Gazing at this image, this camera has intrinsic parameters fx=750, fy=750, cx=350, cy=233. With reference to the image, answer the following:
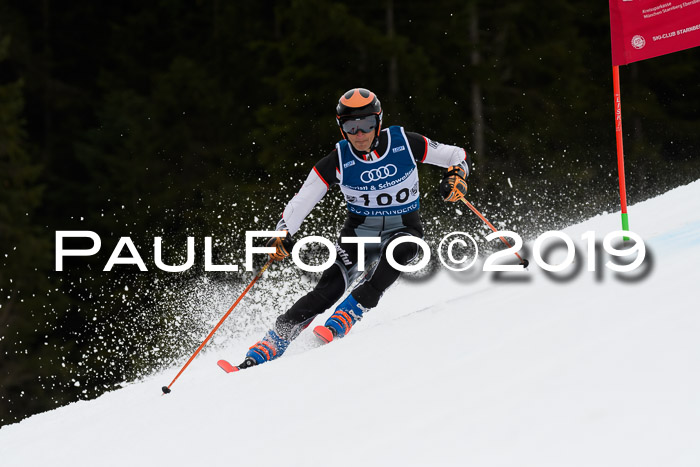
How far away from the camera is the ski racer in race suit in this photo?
15.6ft

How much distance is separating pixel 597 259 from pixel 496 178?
10.9 m

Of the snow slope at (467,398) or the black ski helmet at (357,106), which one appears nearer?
the snow slope at (467,398)

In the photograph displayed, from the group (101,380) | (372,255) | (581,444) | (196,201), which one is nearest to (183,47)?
(196,201)

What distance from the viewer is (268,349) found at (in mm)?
4820

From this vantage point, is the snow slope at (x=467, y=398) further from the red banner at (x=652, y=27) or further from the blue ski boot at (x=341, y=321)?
the red banner at (x=652, y=27)

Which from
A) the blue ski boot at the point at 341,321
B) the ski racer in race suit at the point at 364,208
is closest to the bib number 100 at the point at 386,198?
the ski racer in race suit at the point at 364,208

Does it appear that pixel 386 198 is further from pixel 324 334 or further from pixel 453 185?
pixel 324 334

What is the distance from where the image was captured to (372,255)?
5082 mm

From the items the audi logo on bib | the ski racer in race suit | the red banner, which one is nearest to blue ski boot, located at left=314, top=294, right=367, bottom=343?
the ski racer in race suit

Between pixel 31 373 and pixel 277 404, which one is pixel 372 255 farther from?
pixel 31 373

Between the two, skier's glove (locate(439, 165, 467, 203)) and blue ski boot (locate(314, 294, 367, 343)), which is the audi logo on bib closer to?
skier's glove (locate(439, 165, 467, 203))

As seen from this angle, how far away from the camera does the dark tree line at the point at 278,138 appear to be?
1520 centimetres

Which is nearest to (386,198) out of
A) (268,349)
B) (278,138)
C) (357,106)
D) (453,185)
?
(453,185)

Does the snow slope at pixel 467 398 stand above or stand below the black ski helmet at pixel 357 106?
below
